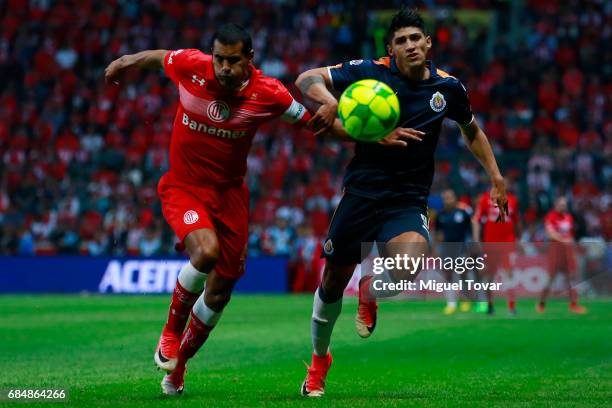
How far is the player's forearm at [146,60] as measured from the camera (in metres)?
8.30

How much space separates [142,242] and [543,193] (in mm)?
9358

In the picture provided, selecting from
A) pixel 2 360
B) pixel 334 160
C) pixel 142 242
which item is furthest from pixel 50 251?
pixel 2 360

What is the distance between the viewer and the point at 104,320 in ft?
55.4

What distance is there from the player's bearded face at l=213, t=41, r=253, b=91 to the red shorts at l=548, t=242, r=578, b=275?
522 inches

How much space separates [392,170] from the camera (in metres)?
8.14

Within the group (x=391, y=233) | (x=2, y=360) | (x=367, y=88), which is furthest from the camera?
(x=2, y=360)

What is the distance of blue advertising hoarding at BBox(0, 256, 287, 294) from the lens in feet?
80.6

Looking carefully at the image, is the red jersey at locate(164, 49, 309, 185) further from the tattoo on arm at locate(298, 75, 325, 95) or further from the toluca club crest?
the toluca club crest

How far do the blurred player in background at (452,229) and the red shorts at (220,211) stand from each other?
1101 cm

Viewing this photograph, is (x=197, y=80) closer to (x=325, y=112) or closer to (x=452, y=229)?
(x=325, y=112)

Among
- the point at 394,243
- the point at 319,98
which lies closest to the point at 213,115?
the point at 319,98

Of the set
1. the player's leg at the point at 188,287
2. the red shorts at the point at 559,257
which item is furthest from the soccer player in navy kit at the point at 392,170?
the red shorts at the point at 559,257

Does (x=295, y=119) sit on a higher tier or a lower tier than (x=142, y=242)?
higher

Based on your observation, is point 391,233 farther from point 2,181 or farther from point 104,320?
point 2,181
